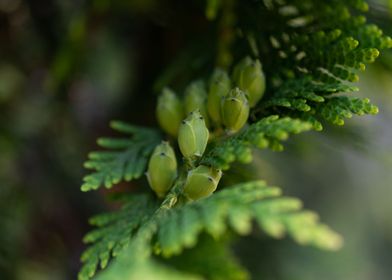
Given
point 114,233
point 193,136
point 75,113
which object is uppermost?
point 193,136

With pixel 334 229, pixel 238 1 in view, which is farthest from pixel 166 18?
pixel 334 229

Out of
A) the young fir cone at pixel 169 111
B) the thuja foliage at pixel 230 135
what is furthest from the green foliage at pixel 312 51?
the young fir cone at pixel 169 111

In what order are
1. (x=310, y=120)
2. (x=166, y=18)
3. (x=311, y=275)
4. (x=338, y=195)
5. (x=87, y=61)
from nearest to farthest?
1. (x=310, y=120)
2. (x=166, y=18)
3. (x=87, y=61)
4. (x=311, y=275)
5. (x=338, y=195)

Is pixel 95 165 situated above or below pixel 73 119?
above

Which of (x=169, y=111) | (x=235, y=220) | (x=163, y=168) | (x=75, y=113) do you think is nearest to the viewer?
(x=235, y=220)

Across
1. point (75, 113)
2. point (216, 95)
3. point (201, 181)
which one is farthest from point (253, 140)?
point (75, 113)

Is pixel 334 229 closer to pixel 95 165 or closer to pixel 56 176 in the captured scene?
pixel 56 176

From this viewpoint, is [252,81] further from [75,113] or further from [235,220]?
[75,113]
